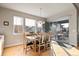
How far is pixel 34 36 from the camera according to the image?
1.82 meters

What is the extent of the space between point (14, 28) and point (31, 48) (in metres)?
0.52

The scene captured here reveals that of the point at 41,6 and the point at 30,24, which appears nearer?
the point at 41,6

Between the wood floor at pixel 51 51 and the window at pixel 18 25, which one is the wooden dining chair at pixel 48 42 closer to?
the wood floor at pixel 51 51

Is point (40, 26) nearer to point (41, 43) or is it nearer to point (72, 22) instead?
point (41, 43)

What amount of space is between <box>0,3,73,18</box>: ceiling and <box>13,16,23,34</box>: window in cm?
18

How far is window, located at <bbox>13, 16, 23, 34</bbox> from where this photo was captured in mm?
1762

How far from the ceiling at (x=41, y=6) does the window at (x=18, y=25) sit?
0.18m

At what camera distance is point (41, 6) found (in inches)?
66.6

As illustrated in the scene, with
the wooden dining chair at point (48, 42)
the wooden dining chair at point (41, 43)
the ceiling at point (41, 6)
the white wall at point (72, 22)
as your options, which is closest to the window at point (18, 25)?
the ceiling at point (41, 6)

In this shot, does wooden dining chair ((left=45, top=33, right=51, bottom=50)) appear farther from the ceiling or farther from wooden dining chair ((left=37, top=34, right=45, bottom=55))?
the ceiling

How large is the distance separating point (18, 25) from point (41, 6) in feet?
1.89

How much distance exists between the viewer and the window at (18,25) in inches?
69.4

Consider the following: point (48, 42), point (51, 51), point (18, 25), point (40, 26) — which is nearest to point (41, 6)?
point (40, 26)

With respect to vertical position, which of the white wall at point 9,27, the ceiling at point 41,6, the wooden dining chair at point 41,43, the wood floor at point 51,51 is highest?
the ceiling at point 41,6
